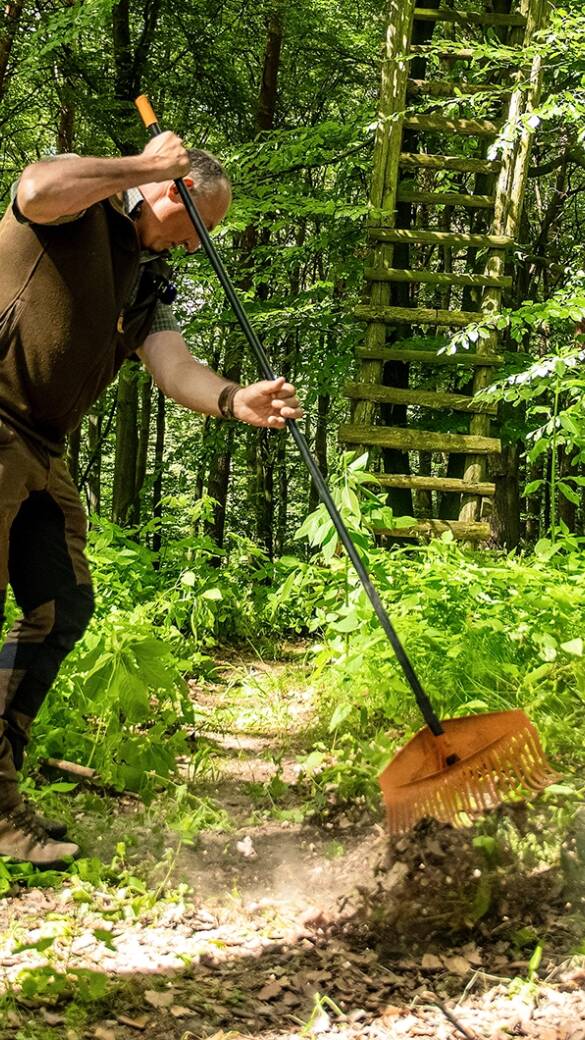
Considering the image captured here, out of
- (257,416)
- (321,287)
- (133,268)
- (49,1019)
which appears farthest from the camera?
(321,287)

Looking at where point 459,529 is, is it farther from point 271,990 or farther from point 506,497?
point 506,497

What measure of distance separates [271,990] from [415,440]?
5136 millimetres

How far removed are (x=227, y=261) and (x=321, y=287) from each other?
1.26 meters

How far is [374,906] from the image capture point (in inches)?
108

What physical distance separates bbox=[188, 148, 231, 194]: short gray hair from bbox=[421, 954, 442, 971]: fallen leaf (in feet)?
7.78

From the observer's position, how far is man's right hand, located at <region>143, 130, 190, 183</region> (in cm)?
265

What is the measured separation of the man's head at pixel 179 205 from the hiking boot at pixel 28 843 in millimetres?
1786

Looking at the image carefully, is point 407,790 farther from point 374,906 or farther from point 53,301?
point 53,301

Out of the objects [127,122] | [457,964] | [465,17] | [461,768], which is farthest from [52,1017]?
[127,122]

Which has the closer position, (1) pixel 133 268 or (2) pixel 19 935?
(2) pixel 19 935

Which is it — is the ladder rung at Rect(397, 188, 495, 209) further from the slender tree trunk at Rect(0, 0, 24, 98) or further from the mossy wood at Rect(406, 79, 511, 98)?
the slender tree trunk at Rect(0, 0, 24, 98)

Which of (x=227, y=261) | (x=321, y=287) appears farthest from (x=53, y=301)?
(x=227, y=261)

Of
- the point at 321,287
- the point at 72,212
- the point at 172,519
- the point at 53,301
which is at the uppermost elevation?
the point at 321,287

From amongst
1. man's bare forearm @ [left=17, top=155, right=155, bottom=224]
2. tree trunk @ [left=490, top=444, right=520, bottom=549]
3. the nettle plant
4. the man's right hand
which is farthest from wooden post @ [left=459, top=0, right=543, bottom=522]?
man's bare forearm @ [left=17, top=155, right=155, bottom=224]
